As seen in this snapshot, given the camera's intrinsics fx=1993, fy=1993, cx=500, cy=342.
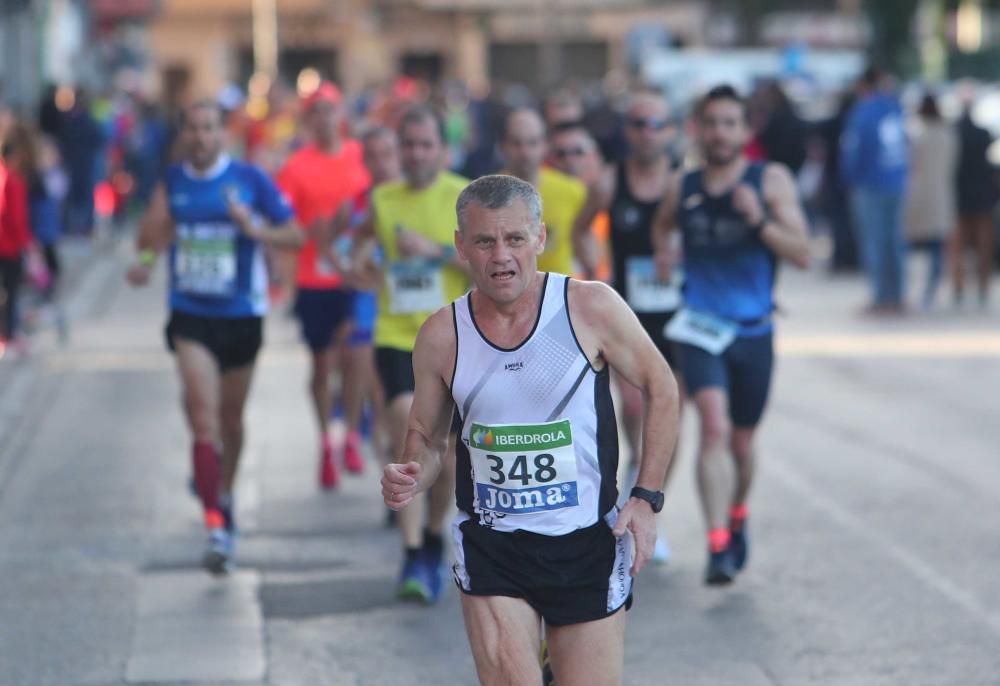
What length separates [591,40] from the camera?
69.9 meters

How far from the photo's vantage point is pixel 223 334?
854cm

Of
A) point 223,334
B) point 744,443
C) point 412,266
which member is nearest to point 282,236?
point 223,334

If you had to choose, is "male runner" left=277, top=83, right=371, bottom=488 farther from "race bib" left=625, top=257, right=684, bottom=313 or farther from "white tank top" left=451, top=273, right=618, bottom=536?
"white tank top" left=451, top=273, right=618, bottom=536

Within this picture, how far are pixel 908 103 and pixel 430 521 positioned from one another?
84.6 ft

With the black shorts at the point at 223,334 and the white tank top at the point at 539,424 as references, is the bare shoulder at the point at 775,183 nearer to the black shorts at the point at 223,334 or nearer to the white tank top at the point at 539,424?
the black shorts at the point at 223,334

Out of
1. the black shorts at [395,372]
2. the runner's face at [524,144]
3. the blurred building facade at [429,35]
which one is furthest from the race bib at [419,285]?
the blurred building facade at [429,35]

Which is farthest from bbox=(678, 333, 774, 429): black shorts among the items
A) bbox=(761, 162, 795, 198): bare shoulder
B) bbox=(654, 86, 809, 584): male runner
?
bbox=(761, 162, 795, 198): bare shoulder

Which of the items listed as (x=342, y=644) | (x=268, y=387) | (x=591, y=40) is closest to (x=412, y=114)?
(x=342, y=644)

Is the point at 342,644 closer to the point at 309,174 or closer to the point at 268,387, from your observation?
the point at 309,174

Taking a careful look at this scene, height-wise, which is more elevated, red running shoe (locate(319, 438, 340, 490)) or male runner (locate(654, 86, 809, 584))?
male runner (locate(654, 86, 809, 584))

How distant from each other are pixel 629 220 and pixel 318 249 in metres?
1.86

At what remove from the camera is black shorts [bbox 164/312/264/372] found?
8508 millimetres

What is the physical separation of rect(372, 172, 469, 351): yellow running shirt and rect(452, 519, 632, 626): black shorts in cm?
328

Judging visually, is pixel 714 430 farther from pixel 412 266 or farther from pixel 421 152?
pixel 421 152
